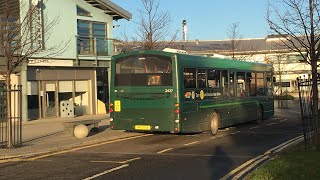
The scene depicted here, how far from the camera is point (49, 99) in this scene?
27922 mm

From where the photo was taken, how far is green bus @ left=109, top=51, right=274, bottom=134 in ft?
50.6

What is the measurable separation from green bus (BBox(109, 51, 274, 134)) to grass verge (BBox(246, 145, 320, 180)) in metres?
5.29

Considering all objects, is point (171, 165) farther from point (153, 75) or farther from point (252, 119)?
point (252, 119)

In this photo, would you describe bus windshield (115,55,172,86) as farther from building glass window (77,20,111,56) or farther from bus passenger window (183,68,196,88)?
building glass window (77,20,111,56)

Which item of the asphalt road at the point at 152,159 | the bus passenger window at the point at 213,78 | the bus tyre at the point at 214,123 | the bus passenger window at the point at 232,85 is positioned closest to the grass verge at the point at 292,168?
the asphalt road at the point at 152,159

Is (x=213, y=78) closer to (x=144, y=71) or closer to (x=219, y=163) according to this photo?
(x=144, y=71)

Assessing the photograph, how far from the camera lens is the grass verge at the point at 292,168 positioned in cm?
825

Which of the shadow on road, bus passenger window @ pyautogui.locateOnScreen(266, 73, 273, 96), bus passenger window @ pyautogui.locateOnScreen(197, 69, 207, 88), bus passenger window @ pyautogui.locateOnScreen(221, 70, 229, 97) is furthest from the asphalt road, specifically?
bus passenger window @ pyautogui.locateOnScreen(266, 73, 273, 96)

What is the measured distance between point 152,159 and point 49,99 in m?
17.7

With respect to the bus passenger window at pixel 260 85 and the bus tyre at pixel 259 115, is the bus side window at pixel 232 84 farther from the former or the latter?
the bus tyre at pixel 259 115

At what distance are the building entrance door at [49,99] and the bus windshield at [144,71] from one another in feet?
40.3

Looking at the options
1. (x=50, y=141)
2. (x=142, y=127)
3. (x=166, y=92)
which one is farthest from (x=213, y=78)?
(x=50, y=141)

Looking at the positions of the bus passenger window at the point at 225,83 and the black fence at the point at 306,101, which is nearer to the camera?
the black fence at the point at 306,101

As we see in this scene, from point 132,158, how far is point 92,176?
8.28ft
